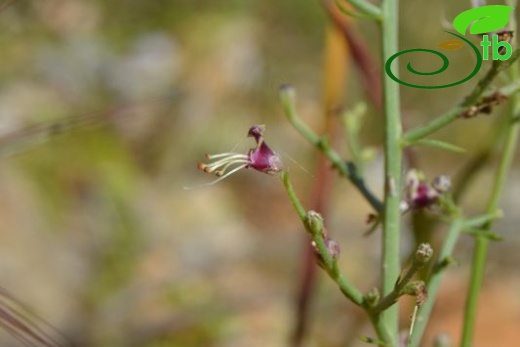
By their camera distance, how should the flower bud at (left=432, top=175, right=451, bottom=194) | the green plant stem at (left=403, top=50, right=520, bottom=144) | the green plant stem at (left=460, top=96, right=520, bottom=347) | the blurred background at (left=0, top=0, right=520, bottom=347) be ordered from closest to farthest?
the green plant stem at (left=403, top=50, right=520, bottom=144), the flower bud at (left=432, top=175, right=451, bottom=194), the green plant stem at (left=460, top=96, right=520, bottom=347), the blurred background at (left=0, top=0, right=520, bottom=347)

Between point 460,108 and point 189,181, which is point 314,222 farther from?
point 189,181

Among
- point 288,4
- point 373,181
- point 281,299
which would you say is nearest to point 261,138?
point 281,299

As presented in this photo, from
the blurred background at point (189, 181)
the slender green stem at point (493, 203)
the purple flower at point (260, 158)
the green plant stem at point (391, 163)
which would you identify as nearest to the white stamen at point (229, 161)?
the purple flower at point (260, 158)

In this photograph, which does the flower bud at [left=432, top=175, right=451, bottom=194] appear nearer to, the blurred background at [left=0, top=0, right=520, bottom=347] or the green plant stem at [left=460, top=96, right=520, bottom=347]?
the green plant stem at [left=460, top=96, right=520, bottom=347]

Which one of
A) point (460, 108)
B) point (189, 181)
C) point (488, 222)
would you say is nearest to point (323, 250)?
point (460, 108)

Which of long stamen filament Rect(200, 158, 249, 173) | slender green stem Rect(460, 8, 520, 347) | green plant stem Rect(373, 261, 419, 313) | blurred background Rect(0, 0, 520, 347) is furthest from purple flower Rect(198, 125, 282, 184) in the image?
blurred background Rect(0, 0, 520, 347)

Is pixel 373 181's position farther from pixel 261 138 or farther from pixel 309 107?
pixel 261 138
